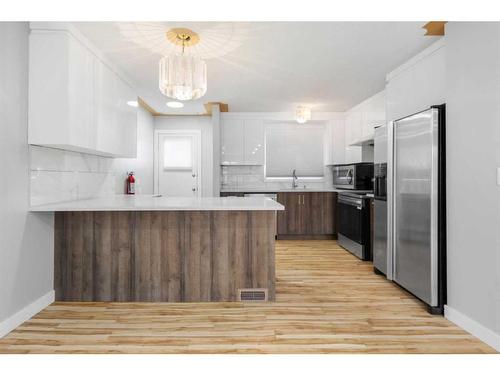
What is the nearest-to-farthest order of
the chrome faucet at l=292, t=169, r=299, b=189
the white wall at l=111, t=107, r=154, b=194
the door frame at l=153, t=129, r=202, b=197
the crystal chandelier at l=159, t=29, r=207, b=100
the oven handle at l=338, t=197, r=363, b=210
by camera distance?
the crystal chandelier at l=159, t=29, r=207, b=100
the oven handle at l=338, t=197, r=363, b=210
the white wall at l=111, t=107, r=154, b=194
the chrome faucet at l=292, t=169, r=299, b=189
the door frame at l=153, t=129, r=202, b=197

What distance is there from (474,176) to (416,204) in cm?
57

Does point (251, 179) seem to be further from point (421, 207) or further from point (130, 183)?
point (421, 207)

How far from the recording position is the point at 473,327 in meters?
2.17

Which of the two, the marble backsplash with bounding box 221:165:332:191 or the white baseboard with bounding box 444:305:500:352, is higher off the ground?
the marble backsplash with bounding box 221:165:332:191

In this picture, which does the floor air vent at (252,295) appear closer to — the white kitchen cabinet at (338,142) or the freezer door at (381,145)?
the freezer door at (381,145)

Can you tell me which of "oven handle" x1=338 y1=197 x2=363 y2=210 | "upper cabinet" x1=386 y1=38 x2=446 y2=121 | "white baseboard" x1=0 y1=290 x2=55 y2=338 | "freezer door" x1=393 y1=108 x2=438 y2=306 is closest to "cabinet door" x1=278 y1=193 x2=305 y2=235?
"oven handle" x1=338 y1=197 x2=363 y2=210

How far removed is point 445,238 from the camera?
8.21ft

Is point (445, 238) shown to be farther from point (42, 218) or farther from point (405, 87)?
point (42, 218)

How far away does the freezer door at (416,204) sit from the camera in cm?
249

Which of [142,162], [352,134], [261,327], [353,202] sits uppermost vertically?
[352,134]

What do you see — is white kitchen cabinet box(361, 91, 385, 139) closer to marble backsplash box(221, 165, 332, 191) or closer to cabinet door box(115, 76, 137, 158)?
marble backsplash box(221, 165, 332, 191)

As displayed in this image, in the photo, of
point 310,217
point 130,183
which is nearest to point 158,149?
point 130,183

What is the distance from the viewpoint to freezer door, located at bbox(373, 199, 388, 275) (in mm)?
3316

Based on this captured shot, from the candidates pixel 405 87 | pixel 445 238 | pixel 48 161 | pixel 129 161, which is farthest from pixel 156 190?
pixel 445 238
